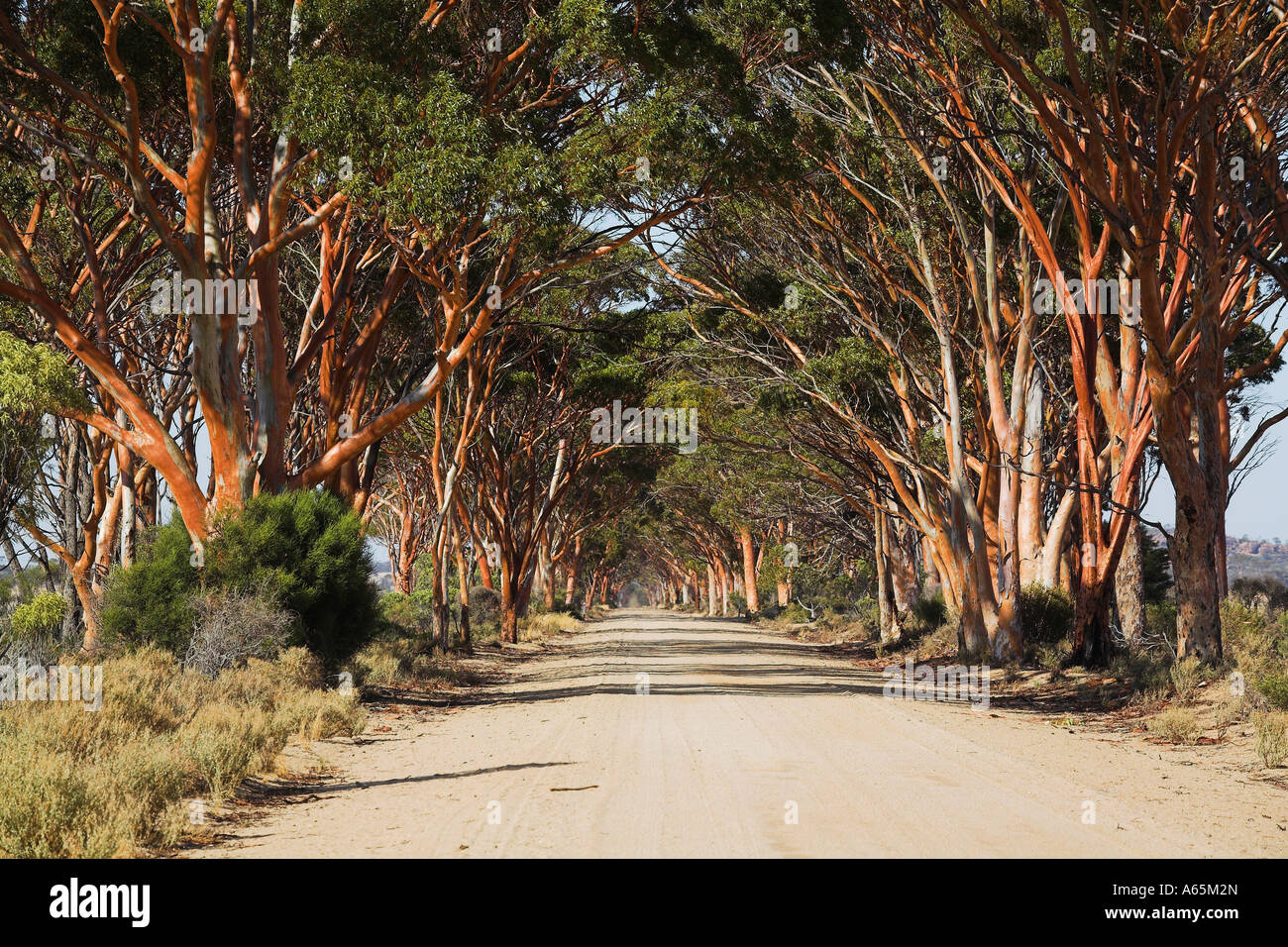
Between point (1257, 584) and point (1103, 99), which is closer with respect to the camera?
point (1103, 99)

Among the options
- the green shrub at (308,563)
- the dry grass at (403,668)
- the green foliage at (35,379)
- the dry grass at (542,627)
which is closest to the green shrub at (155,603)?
the green shrub at (308,563)

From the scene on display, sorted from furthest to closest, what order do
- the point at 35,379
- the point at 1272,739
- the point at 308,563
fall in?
the point at 35,379 < the point at 308,563 < the point at 1272,739

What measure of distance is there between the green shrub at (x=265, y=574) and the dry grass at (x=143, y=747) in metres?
1.09

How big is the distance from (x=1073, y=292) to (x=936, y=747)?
967 cm

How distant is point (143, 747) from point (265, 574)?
6171 mm

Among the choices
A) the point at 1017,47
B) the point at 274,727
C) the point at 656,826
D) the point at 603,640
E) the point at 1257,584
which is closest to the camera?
the point at 656,826

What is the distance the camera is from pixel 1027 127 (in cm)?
1683

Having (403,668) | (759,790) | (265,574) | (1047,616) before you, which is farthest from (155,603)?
(1047,616)

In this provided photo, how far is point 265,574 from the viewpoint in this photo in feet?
46.5

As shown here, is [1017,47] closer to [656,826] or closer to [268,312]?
[656,826]

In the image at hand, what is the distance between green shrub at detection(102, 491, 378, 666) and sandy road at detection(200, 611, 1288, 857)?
2.05m

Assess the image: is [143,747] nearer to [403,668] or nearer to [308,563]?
[308,563]

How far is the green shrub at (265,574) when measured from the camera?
46.6 feet

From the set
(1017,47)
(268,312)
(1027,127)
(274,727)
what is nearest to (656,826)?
(274,727)
